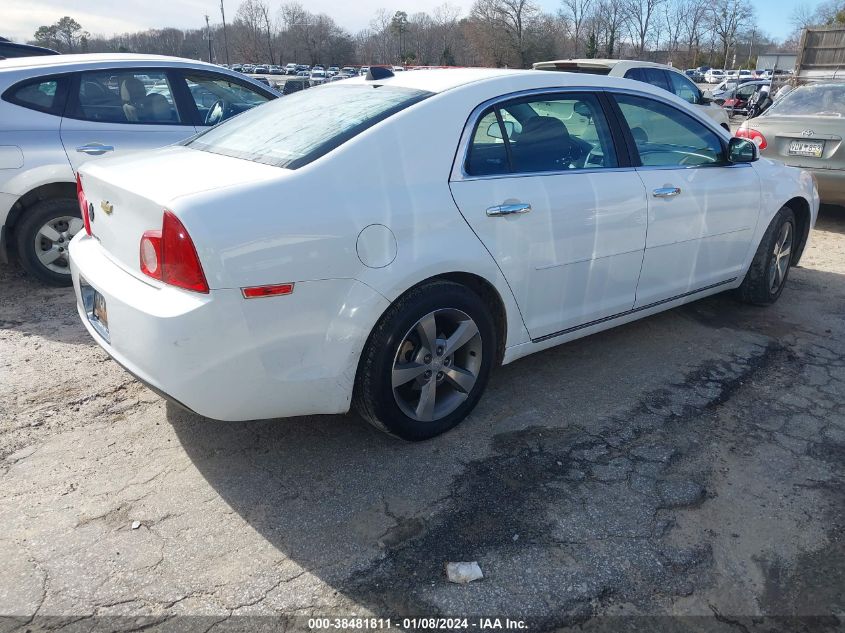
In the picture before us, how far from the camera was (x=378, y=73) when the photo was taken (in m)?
3.57

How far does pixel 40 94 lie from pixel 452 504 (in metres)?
4.54

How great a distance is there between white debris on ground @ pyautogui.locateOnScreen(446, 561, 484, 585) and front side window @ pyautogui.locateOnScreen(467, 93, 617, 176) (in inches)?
65.5

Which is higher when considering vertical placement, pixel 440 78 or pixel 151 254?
pixel 440 78

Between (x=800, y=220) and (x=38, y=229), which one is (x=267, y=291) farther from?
(x=800, y=220)

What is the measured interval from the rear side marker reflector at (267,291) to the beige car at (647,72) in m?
7.47

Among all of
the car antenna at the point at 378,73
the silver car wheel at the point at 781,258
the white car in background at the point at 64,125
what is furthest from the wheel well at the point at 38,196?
the silver car wheel at the point at 781,258

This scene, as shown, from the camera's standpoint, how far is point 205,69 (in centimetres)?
581

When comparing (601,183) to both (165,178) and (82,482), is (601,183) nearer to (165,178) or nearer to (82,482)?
(165,178)

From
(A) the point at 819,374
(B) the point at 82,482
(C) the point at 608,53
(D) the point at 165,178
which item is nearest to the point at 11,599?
(B) the point at 82,482

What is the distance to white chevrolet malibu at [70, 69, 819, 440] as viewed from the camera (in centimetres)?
244

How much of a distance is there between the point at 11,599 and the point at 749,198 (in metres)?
4.51

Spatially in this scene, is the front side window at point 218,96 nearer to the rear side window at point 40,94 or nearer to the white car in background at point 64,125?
the white car in background at point 64,125

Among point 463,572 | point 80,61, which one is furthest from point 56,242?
point 463,572

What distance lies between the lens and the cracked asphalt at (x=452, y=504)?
7.29ft
